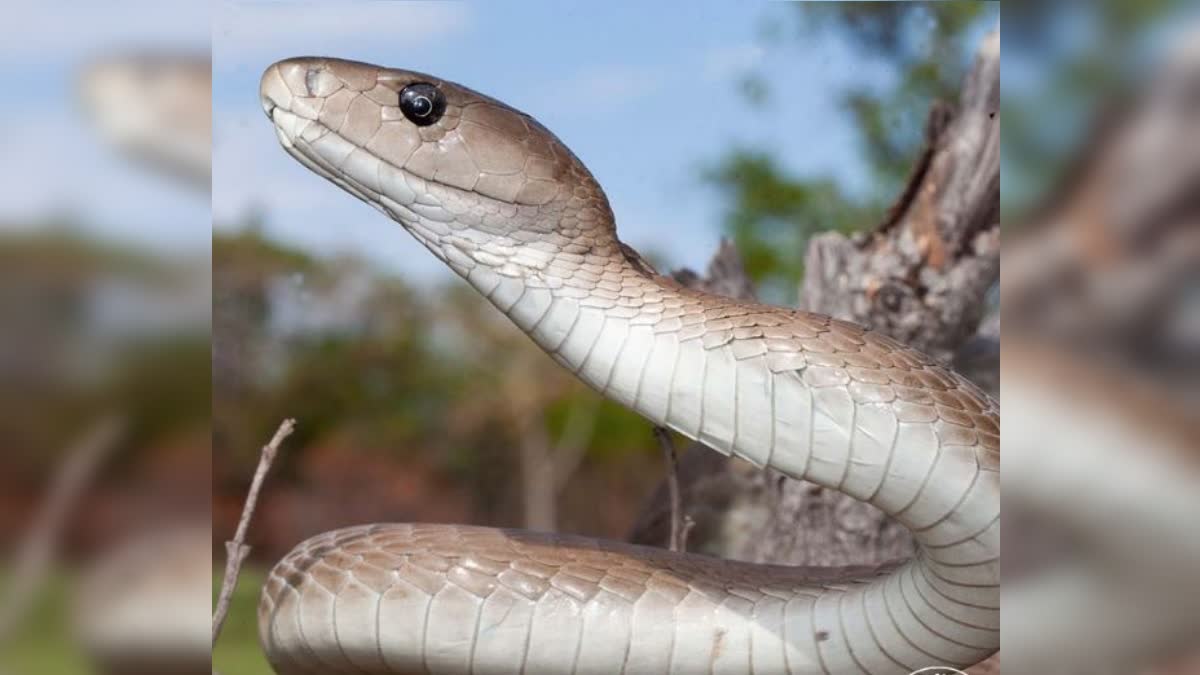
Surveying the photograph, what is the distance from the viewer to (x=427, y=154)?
1.47 meters

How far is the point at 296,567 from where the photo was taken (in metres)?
1.59

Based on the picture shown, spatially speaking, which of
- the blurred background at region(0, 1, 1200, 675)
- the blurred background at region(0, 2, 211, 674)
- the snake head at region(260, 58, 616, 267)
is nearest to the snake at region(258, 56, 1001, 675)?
the snake head at region(260, 58, 616, 267)

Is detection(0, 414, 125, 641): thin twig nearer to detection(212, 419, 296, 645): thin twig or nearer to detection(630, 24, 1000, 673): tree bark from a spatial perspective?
detection(212, 419, 296, 645): thin twig

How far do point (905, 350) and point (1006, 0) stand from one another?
2.05 ft

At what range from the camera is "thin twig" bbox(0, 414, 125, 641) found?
819mm

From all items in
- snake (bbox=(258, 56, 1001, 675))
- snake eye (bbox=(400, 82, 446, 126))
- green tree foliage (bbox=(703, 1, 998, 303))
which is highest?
green tree foliage (bbox=(703, 1, 998, 303))

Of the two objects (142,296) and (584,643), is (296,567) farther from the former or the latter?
(142,296)

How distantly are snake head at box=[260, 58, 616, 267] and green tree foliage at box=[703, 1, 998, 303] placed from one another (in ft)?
4.16

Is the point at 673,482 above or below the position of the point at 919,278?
below

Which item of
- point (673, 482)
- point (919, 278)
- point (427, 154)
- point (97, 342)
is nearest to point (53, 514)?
point (97, 342)

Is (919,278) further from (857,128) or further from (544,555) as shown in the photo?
(857,128)

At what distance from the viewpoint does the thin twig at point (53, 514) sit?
32.2 inches

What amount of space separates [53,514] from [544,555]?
2.62ft

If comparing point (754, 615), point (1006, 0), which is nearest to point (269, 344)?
point (754, 615)
